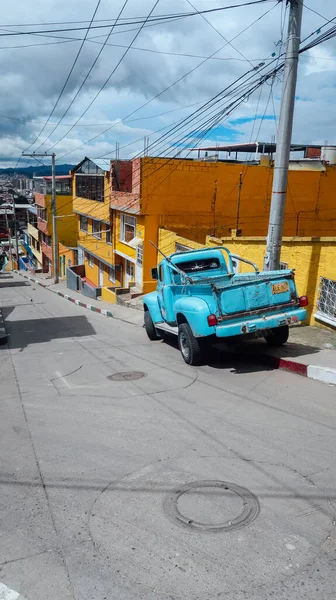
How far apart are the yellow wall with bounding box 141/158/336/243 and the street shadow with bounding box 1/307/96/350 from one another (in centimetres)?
655

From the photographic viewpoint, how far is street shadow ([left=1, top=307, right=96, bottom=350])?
15292 mm

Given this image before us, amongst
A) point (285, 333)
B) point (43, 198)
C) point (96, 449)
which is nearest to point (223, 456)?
point (96, 449)

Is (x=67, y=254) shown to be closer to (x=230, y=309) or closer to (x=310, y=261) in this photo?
(x=310, y=261)

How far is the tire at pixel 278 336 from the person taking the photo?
33.2 feet

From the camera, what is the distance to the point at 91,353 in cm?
1210

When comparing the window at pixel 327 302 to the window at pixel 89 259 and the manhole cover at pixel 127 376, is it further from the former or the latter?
the window at pixel 89 259

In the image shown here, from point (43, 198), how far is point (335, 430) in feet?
166

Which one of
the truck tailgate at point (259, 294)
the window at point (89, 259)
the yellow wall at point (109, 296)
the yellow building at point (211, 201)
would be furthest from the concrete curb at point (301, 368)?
the window at point (89, 259)

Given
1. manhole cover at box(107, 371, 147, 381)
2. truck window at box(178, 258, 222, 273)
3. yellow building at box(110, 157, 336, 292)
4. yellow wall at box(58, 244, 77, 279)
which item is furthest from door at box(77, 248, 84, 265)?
manhole cover at box(107, 371, 147, 381)

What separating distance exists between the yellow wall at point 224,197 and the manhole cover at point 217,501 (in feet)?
60.2

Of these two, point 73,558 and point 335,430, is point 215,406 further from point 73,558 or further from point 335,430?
point 73,558

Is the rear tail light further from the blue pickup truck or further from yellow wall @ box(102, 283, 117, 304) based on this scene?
yellow wall @ box(102, 283, 117, 304)

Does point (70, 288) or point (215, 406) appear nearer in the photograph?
point (215, 406)

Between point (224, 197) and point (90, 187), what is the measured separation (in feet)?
43.1
